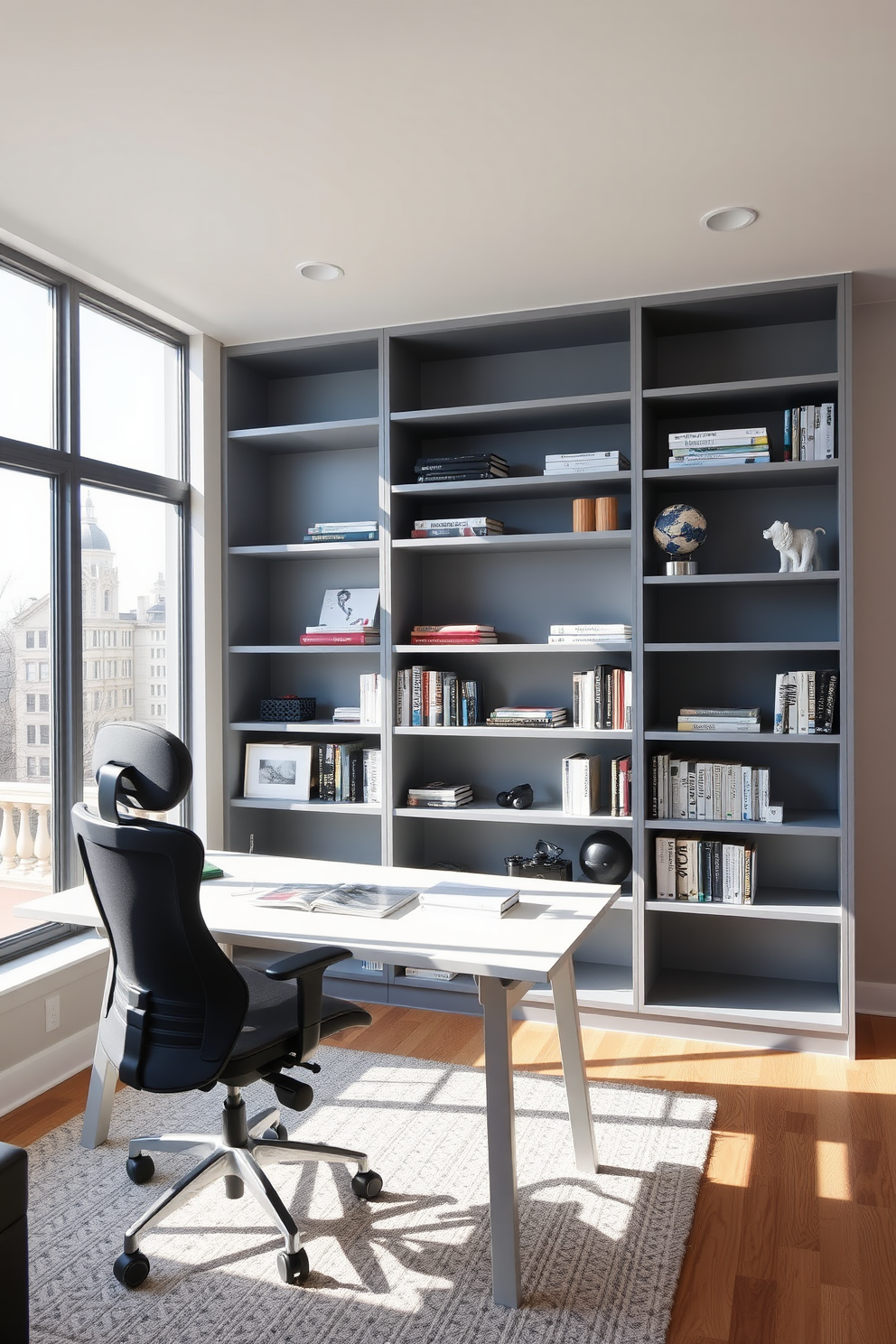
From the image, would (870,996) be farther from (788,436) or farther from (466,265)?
(466,265)

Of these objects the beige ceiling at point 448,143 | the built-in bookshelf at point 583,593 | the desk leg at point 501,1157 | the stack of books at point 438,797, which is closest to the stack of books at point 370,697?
the built-in bookshelf at point 583,593

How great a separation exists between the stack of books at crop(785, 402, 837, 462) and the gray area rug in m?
2.17

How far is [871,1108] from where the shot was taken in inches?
117

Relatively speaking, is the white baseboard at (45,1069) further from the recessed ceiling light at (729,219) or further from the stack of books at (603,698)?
the recessed ceiling light at (729,219)

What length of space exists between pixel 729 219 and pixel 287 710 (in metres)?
2.47

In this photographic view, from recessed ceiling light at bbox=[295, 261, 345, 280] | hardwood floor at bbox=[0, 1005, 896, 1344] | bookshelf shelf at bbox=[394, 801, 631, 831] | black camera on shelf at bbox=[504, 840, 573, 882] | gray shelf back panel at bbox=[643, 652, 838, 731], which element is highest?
recessed ceiling light at bbox=[295, 261, 345, 280]

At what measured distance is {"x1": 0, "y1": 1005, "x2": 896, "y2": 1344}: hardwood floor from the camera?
2.07 meters

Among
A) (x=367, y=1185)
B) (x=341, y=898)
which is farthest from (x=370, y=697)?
(x=367, y=1185)

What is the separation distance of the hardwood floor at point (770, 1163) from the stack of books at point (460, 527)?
1.86 m

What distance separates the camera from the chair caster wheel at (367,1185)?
8.05 feet

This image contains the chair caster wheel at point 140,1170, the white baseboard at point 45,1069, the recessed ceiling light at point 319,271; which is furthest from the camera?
the recessed ceiling light at point 319,271

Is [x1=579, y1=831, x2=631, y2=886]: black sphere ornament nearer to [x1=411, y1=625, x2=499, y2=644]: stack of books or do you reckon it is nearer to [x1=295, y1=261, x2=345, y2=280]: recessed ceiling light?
[x1=411, y1=625, x2=499, y2=644]: stack of books

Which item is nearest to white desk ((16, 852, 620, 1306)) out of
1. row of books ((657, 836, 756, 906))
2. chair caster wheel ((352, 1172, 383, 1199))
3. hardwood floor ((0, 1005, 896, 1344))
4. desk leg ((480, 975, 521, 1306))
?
desk leg ((480, 975, 521, 1306))

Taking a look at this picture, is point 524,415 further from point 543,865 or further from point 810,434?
point 543,865
